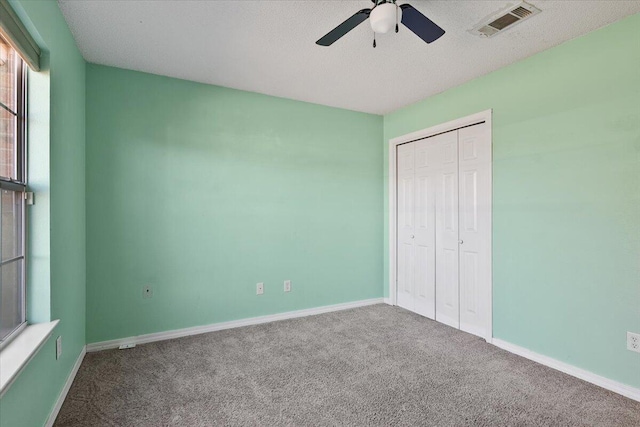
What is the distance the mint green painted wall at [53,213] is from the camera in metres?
1.56

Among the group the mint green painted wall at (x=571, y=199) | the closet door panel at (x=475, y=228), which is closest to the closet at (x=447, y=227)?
the closet door panel at (x=475, y=228)

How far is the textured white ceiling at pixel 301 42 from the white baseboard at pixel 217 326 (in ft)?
7.90

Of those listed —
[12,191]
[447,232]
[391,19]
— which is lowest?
[447,232]

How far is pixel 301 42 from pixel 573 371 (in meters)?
3.16

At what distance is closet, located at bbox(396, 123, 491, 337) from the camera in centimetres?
304

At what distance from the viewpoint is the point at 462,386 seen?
219 centimetres

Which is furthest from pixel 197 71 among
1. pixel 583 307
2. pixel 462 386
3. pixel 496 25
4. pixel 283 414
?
pixel 583 307

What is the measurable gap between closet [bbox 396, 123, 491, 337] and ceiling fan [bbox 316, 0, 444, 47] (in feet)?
5.10

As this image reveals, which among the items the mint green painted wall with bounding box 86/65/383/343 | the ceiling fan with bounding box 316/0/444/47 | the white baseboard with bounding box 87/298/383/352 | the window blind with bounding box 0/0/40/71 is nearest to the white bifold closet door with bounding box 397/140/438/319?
the mint green painted wall with bounding box 86/65/383/343

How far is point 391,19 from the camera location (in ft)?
5.31

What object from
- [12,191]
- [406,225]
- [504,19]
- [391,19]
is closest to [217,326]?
[12,191]

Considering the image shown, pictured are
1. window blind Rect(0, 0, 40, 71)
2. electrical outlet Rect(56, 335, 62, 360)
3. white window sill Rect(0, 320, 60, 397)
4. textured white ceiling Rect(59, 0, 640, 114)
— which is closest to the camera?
white window sill Rect(0, 320, 60, 397)

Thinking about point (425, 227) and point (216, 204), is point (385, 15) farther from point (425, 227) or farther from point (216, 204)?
point (425, 227)

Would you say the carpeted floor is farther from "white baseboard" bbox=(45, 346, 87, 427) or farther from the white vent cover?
the white vent cover
